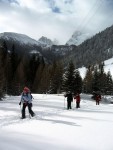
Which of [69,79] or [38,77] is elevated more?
[38,77]

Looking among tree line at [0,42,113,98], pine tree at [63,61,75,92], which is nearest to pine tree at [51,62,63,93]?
tree line at [0,42,113,98]

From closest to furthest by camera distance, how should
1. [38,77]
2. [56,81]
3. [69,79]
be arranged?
[69,79]
[56,81]
[38,77]

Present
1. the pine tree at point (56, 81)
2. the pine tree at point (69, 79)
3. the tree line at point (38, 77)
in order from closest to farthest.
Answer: the pine tree at point (69, 79) < the tree line at point (38, 77) < the pine tree at point (56, 81)

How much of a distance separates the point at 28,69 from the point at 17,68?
9232 mm

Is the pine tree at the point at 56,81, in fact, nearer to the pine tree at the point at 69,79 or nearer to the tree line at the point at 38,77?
the tree line at the point at 38,77

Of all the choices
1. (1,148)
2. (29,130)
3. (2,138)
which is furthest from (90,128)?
(1,148)

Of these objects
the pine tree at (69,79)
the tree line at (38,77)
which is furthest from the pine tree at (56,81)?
the pine tree at (69,79)

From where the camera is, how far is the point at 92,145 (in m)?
11.1

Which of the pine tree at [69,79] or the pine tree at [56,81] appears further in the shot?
the pine tree at [56,81]

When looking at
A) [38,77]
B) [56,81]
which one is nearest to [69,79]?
[56,81]

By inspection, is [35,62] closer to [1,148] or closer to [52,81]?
[52,81]

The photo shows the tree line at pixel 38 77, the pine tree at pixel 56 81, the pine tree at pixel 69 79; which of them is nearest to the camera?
the pine tree at pixel 69 79

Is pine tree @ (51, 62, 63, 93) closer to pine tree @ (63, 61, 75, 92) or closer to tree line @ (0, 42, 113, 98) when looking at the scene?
tree line @ (0, 42, 113, 98)

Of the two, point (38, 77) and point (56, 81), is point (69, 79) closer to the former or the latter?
point (56, 81)
